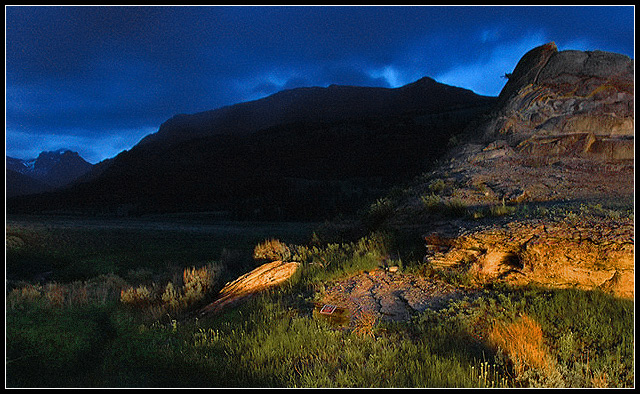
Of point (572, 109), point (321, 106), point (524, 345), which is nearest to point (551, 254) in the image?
point (524, 345)

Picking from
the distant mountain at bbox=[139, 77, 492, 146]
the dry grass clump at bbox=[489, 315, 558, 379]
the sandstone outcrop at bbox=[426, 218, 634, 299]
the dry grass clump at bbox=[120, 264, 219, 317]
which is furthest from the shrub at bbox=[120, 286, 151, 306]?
the distant mountain at bbox=[139, 77, 492, 146]

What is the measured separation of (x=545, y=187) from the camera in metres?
7.93

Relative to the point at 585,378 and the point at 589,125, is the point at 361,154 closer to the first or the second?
the point at 589,125

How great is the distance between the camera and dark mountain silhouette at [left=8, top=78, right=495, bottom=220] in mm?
39719

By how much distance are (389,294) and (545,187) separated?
18.5 ft

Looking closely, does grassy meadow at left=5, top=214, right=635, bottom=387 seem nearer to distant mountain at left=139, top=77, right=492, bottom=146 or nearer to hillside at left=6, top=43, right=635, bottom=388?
hillside at left=6, top=43, right=635, bottom=388

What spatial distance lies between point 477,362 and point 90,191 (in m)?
63.3

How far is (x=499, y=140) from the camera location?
38.3 feet

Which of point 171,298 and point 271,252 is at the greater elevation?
point 271,252

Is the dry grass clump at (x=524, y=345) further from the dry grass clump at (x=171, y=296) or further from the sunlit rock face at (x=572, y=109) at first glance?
the sunlit rock face at (x=572, y=109)

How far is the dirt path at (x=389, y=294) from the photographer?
174 inches

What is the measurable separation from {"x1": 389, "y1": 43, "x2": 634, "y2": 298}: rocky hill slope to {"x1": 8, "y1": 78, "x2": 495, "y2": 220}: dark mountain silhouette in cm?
1965

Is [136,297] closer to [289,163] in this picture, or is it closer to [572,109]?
[572,109]

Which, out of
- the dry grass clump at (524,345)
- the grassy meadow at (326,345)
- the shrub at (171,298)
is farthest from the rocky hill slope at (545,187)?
the shrub at (171,298)
